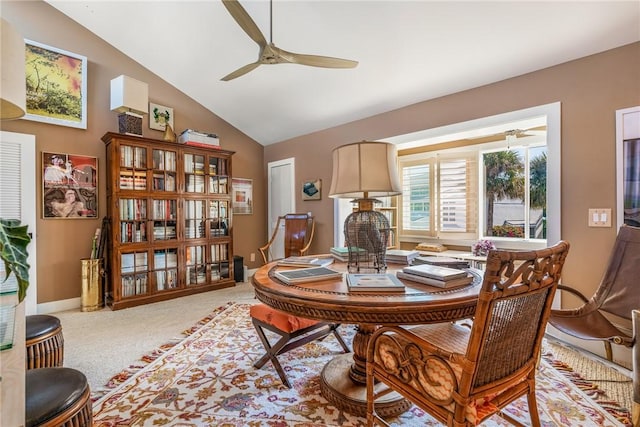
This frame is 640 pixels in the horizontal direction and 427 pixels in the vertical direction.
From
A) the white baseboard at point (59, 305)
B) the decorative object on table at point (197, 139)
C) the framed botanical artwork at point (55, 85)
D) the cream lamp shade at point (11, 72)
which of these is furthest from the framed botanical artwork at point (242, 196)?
the cream lamp shade at point (11, 72)

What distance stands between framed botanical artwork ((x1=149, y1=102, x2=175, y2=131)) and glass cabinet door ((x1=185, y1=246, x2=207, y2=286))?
1.74 meters

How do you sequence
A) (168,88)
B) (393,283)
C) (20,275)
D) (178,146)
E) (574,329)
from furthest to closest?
1. (168,88)
2. (178,146)
3. (574,329)
4. (393,283)
5. (20,275)

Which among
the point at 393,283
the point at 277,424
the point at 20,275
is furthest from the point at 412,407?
the point at 20,275

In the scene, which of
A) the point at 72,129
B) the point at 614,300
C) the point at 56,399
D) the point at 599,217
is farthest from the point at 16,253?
the point at 72,129

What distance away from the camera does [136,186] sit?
3576mm

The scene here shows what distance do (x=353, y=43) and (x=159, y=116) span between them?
9.42ft

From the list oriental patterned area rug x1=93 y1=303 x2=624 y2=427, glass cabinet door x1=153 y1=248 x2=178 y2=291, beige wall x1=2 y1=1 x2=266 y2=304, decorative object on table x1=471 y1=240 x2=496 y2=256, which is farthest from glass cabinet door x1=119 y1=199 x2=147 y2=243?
decorative object on table x1=471 y1=240 x2=496 y2=256

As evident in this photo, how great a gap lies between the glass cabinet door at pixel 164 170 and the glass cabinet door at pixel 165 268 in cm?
83

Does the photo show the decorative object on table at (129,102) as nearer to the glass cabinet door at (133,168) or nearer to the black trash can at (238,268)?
the glass cabinet door at (133,168)

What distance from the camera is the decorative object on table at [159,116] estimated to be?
4.00 m

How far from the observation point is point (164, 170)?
379 centimetres

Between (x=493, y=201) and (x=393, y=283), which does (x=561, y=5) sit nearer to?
(x=393, y=283)

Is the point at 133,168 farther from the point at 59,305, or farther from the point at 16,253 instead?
the point at 16,253

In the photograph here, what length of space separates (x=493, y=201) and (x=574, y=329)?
272cm
